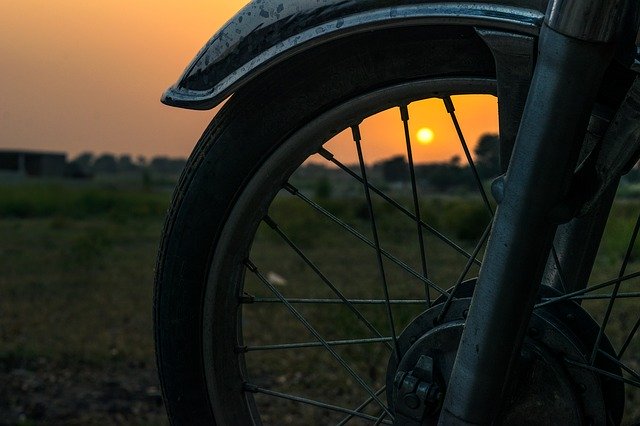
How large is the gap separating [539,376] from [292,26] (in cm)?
59

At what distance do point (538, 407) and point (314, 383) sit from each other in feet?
6.54

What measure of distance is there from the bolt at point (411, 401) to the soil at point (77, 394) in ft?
5.32

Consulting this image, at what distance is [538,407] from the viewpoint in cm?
120

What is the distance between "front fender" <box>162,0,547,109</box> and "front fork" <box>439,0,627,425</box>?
7 cm

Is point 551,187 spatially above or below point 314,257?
above

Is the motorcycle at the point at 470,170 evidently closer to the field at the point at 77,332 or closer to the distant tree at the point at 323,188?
the field at the point at 77,332

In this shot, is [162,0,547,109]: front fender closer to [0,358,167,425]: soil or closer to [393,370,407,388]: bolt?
[393,370,407,388]: bolt

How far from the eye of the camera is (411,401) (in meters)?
1.21

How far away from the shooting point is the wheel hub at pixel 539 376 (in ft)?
3.90

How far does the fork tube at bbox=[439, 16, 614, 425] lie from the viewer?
1.02 m

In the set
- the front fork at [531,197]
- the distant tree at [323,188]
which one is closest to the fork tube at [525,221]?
the front fork at [531,197]

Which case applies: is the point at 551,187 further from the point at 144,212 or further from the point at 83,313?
the point at 144,212

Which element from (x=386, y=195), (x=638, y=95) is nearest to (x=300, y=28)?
(x=386, y=195)

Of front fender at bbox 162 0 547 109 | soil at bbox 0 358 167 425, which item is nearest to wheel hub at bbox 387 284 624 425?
front fender at bbox 162 0 547 109
